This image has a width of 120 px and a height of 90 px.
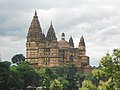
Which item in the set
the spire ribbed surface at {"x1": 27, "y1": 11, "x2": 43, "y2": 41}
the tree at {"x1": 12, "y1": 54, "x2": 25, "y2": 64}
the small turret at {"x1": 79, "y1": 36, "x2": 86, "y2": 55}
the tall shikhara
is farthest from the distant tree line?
the small turret at {"x1": 79, "y1": 36, "x2": 86, "y2": 55}

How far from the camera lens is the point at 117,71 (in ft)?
132

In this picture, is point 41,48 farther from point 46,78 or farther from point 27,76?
point 27,76

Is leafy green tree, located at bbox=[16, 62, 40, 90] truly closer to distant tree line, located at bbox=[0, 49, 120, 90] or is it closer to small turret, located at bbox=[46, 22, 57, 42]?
distant tree line, located at bbox=[0, 49, 120, 90]

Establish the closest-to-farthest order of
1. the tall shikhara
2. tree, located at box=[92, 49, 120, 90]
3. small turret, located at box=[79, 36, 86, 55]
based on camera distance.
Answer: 1. tree, located at box=[92, 49, 120, 90]
2. the tall shikhara
3. small turret, located at box=[79, 36, 86, 55]

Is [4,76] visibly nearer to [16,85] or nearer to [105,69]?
[16,85]

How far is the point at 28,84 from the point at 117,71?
2299 inches

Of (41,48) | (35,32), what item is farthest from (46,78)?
(35,32)

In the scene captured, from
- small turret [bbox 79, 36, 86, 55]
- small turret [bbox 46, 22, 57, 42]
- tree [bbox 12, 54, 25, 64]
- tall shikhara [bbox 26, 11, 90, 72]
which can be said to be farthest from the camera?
small turret [bbox 79, 36, 86, 55]

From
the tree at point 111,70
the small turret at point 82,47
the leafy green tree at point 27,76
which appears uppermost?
the small turret at point 82,47

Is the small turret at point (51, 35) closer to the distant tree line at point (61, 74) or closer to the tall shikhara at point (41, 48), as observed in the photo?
the tall shikhara at point (41, 48)

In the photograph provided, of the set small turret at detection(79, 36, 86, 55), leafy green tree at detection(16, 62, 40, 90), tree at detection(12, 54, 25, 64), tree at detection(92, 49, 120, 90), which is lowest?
tree at detection(92, 49, 120, 90)

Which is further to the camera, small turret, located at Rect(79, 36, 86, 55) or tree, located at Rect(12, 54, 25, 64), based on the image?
small turret, located at Rect(79, 36, 86, 55)

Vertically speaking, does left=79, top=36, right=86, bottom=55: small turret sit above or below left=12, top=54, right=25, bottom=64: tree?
above

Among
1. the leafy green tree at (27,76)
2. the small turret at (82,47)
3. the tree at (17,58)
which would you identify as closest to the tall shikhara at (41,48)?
the tree at (17,58)
